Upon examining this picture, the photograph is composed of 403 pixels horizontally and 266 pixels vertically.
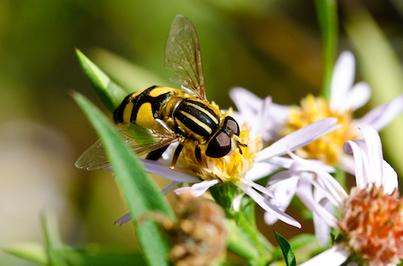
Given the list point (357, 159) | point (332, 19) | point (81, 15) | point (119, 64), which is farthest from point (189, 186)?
point (81, 15)

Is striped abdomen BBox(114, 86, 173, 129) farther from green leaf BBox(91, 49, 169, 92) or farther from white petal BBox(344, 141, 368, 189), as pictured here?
green leaf BBox(91, 49, 169, 92)

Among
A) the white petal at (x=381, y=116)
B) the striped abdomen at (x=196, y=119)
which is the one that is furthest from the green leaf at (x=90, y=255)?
the white petal at (x=381, y=116)

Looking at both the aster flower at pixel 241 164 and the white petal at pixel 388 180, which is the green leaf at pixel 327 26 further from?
the white petal at pixel 388 180

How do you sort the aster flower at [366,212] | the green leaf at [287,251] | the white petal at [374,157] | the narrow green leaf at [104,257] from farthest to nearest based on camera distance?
1. the narrow green leaf at [104,257]
2. the white petal at [374,157]
3. the aster flower at [366,212]
4. the green leaf at [287,251]

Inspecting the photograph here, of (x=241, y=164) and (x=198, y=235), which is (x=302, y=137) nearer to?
(x=241, y=164)

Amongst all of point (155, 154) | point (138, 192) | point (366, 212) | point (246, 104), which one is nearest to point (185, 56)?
point (246, 104)

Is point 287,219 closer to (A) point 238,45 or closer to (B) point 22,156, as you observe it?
(A) point 238,45
